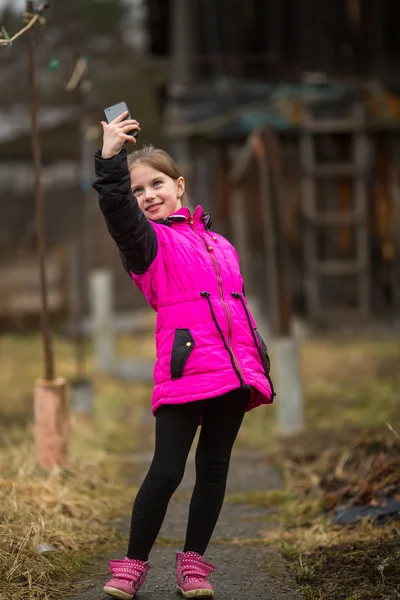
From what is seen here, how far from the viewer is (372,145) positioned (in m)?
9.02

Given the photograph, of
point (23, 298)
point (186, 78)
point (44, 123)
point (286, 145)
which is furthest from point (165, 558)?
point (23, 298)

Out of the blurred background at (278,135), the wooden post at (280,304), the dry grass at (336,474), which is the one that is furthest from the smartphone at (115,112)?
the blurred background at (278,135)

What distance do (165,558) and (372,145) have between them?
6684 mm

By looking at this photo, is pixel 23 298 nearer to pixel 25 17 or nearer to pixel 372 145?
pixel 372 145

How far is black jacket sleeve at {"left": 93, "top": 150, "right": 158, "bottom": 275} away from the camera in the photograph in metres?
2.51

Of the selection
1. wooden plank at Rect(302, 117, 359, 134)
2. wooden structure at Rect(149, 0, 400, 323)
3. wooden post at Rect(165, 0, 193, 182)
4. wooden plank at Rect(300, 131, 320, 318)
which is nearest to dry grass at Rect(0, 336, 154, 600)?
wooden plank at Rect(300, 131, 320, 318)

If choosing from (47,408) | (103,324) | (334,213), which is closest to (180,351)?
(47,408)

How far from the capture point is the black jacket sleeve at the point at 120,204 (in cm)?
251

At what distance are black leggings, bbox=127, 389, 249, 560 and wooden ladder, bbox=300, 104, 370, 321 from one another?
6319mm

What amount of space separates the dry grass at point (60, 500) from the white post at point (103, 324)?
1.63m

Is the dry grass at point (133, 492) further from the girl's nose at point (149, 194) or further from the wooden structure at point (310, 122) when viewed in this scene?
the wooden structure at point (310, 122)

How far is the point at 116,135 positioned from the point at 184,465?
1040 mm

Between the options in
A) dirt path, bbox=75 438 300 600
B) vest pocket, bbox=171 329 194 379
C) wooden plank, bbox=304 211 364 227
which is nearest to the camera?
vest pocket, bbox=171 329 194 379

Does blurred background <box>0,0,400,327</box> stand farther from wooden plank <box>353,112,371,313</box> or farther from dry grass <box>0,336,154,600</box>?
dry grass <box>0,336,154,600</box>
